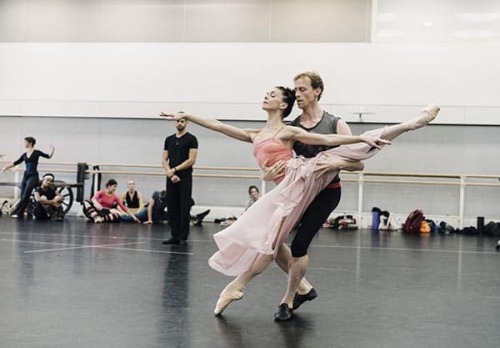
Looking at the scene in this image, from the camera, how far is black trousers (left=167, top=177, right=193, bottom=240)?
350 inches

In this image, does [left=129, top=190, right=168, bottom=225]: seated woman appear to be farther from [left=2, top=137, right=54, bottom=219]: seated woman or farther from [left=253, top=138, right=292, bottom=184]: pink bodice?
[left=253, top=138, right=292, bottom=184]: pink bodice

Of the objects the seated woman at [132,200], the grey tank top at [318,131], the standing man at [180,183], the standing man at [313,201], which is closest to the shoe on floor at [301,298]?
the standing man at [313,201]

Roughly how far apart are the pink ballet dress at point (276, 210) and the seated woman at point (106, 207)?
30.9 ft

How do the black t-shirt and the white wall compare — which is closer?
the black t-shirt

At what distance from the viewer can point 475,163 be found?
1485 cm

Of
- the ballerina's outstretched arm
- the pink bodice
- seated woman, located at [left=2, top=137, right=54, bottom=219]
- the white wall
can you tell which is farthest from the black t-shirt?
the white wall

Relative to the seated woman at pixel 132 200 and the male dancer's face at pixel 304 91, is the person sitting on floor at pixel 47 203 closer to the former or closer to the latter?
the seated woman at pixel 132 200

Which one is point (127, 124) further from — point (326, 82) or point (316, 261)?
point (316, 261)

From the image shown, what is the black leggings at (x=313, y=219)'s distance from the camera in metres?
4.34

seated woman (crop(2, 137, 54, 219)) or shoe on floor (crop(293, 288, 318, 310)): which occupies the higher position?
seated woman (crop(2, 137, 54, 219))

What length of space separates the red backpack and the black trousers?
6.21 metres

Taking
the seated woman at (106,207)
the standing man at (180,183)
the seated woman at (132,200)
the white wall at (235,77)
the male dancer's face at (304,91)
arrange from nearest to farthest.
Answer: the male dancer's face at (304,91)
the standing man at (180,183)
the seated woman at (106,207)
the seated woman at (132,200)
the white wall at (235,77)

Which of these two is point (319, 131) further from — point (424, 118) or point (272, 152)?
point (424, 118)

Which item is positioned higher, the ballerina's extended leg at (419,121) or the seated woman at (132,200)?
the ballerina's extended leg at (419,121)
